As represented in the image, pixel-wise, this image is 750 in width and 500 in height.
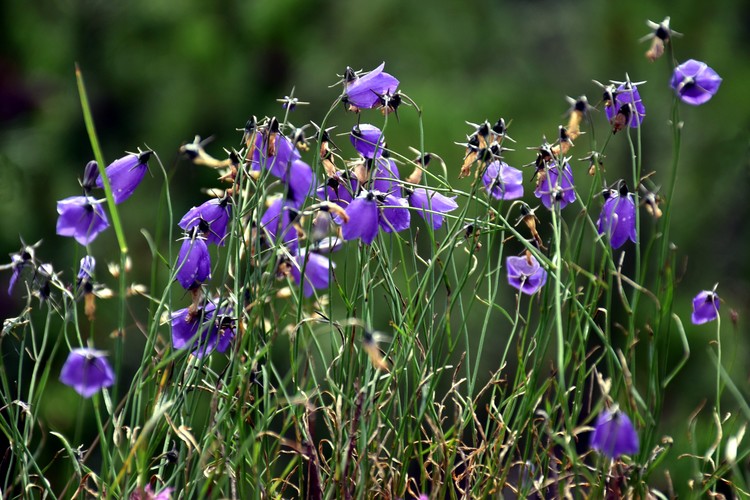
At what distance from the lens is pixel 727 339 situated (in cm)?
297

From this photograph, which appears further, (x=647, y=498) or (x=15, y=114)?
(x=15, y=114)

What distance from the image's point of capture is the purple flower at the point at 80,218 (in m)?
0.81

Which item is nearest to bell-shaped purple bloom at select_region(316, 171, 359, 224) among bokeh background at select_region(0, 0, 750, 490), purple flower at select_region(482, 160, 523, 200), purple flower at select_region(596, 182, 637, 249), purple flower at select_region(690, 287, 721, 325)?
purple flower at select_region(482, 160, 523, 200)

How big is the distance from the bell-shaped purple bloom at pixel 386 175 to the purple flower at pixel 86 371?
0.35 metres

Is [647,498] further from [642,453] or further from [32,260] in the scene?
[32,260]

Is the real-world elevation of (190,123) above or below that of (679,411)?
above

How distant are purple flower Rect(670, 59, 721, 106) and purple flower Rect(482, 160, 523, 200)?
173mm

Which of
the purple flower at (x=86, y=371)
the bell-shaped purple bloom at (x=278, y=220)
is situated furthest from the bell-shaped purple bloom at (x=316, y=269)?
the purple flower at (x=86, y=371)

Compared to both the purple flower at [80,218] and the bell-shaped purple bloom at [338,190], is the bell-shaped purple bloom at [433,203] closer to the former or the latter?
the bell-shaped purple bloom at [338,190]

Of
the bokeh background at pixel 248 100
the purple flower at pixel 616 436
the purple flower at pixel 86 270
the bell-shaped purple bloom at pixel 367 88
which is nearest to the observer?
the purple flower at pixel 616 436

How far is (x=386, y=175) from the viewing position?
39.9 inches

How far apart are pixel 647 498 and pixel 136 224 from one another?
7.75 ft

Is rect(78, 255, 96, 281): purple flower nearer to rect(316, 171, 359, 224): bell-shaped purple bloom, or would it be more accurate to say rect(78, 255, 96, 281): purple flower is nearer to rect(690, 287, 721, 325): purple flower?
rect(316, 171, 359, 224): bell-shaped purple bloom

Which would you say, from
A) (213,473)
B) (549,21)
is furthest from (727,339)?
(549,21)
